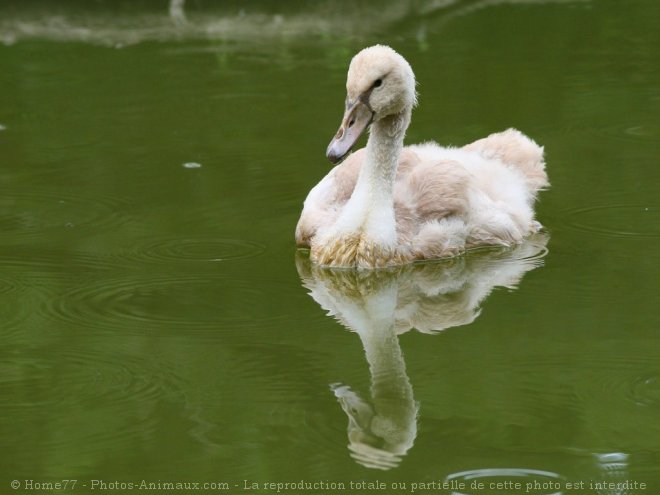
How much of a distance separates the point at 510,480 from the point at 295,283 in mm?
2597

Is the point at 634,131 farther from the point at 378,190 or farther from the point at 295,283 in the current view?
the point at 295,283

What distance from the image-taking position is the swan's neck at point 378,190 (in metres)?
7.58

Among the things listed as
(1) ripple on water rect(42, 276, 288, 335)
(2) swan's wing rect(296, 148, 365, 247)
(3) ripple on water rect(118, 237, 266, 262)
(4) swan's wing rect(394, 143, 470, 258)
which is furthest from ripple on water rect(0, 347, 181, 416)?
(4) swan's wing rect(394, 143, 470, 258)

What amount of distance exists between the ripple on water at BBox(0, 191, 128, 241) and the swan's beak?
167 cm

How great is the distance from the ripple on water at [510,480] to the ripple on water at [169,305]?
1.87 m

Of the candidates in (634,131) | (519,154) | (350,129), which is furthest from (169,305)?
(634,131)


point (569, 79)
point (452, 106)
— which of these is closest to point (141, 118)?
point (452, 106)

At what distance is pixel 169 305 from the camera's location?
22.9ft

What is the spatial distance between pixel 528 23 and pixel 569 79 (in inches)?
79.8

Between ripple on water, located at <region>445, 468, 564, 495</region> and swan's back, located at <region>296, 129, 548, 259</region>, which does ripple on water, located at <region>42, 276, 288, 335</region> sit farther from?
ripple on water, located at <region>445, 468, 564, 495</region>

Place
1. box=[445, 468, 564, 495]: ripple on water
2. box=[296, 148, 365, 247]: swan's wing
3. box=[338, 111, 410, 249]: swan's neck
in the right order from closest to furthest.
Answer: box=[445, 468, 564, 495]: ripple on water → box=[338, 111, 410, 249]: swan's neck → box=[296, 148, 365, 247]: swan's wing

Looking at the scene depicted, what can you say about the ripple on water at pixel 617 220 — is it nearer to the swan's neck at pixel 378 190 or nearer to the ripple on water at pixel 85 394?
the swan's neck at pixel 378 190

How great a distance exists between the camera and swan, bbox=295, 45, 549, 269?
743 cm

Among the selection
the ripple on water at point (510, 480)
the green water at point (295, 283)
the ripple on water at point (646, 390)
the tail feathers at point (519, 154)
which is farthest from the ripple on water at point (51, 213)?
the ripple on water at point (510, 480)
